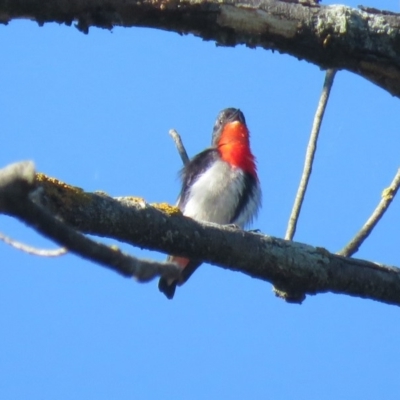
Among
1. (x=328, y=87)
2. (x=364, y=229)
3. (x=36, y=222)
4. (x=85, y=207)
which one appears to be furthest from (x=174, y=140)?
(x=36, y=222)

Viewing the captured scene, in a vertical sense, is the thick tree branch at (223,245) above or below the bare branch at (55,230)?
above

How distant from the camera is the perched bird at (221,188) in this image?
6645 mm

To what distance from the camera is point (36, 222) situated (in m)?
1.44

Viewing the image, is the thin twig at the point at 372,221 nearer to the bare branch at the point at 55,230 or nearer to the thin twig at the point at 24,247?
the thin twig at the point at 24,247

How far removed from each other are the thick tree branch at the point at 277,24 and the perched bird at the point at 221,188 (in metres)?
3.63

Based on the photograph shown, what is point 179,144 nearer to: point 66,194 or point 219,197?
point 219,197

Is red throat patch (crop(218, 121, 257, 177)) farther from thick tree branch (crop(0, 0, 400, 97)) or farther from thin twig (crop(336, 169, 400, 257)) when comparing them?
thick tree branch (crop(0, 0, 400, 97))

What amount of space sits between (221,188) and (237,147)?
2.07 ft

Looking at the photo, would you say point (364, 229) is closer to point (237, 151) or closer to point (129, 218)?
point (129, 218)

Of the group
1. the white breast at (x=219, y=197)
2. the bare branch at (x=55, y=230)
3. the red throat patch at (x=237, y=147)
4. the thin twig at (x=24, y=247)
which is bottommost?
the bare branch at (x=55, y=230)

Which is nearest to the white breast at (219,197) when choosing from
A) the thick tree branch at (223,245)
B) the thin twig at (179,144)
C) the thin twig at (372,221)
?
the thin twig at (179,144)

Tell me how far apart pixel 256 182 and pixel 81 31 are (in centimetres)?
437

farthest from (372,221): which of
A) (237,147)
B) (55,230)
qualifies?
(237,147)

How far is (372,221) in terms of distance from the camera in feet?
12.8
